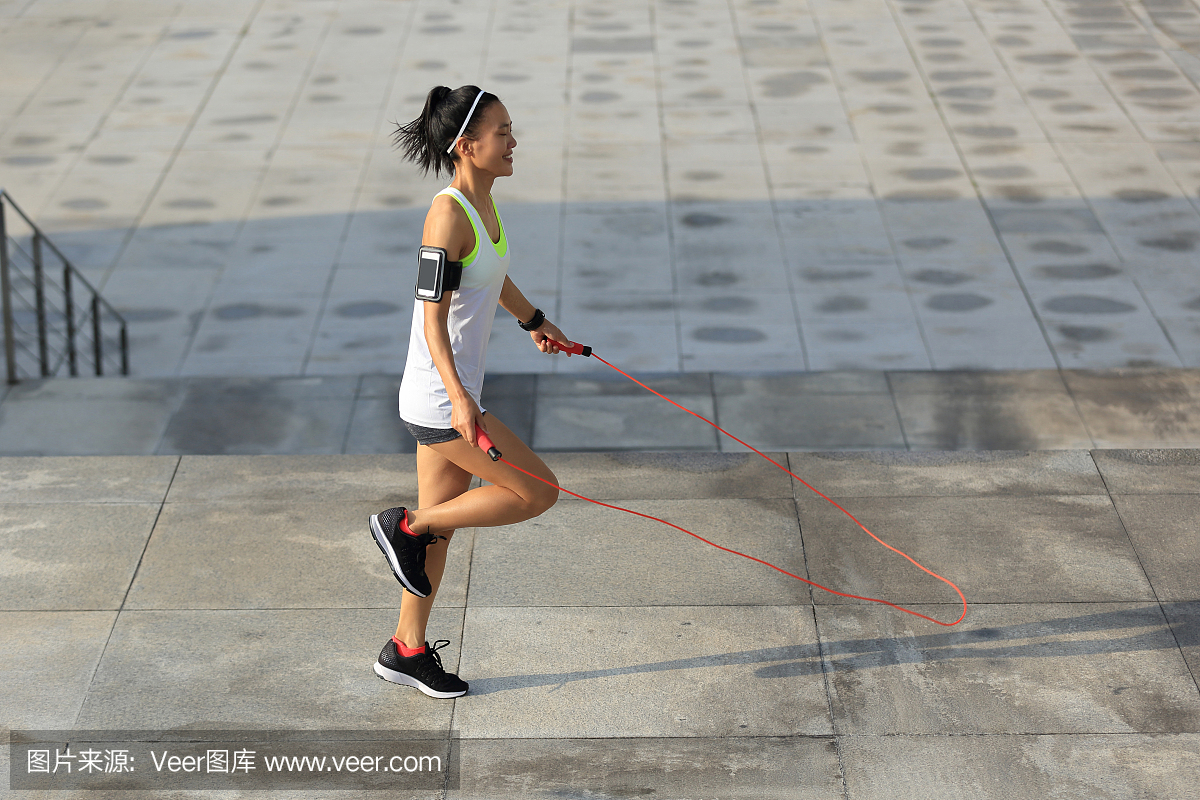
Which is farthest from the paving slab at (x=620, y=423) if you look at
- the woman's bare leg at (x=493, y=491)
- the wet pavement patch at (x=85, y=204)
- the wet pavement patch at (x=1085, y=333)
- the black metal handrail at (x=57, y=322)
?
the wet pavement patch at (x=85, y=204)

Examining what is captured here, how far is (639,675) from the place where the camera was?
4645 millimetres

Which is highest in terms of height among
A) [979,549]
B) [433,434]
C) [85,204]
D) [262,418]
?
[433,434]

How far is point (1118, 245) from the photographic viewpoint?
11.0 metres

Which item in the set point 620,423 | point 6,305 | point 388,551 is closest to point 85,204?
point 6,305

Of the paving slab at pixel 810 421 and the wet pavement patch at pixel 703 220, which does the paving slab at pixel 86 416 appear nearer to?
the paving slab at pixel 810 421

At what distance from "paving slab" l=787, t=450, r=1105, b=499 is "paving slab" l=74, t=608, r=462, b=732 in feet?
7.15

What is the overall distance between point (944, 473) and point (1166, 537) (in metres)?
1.10

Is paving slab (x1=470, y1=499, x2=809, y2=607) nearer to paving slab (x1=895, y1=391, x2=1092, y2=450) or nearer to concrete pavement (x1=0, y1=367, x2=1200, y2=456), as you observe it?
concrete pavement (x1=0, y1=367, x2=1200, y2=456)

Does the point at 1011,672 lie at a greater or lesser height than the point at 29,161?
greater

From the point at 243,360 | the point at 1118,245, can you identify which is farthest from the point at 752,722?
the point at 1118,245

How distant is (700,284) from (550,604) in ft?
19.9

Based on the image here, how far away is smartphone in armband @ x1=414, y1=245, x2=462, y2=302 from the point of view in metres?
3.77

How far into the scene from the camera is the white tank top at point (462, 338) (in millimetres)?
3910

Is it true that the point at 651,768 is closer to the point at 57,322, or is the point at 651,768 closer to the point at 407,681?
the point at 407,681
